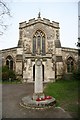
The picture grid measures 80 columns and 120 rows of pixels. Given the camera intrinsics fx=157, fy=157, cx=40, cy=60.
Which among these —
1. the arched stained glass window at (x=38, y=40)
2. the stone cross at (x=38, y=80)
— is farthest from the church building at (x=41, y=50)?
the stone cross at (x=38, y=80)

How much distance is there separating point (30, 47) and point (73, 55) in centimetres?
781

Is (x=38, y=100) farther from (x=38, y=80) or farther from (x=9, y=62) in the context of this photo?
(x=9, y=62)

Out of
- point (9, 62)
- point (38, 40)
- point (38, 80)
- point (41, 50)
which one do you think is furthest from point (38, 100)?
point (9, 62)

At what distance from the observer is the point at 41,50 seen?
2552 cm

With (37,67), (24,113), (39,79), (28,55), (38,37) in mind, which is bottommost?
(24,113)

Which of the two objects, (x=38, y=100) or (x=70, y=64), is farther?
(x=70, y=64)

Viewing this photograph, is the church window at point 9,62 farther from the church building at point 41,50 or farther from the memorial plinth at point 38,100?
the memorial plinth at point 38,100

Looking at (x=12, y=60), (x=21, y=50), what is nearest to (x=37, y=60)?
(x=21, y=50)

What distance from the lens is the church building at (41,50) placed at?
24734 millimetres

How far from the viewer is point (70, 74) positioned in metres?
26.0

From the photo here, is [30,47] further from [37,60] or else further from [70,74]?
[37,60]

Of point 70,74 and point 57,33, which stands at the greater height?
point 57,33

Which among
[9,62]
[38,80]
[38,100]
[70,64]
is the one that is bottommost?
[38,100]

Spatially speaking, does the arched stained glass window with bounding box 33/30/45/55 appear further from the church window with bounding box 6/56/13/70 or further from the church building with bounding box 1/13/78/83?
the church window with bounding box 6/56/13/70
